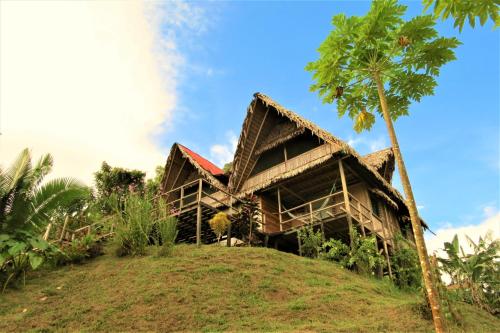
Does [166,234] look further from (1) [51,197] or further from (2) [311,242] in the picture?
(2) [311,242]

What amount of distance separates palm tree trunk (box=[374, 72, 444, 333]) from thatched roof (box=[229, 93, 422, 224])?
8.09 meters

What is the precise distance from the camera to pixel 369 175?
15992 mm

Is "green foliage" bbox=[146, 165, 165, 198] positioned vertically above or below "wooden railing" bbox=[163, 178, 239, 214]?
above

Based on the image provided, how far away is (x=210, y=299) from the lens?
26.7ft

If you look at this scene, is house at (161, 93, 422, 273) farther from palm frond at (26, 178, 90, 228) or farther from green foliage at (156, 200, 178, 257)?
palm frond at (26, 178, 90, 228)

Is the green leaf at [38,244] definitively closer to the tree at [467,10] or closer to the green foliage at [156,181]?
the tree at [467,10]

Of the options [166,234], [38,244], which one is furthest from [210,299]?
[38,244]

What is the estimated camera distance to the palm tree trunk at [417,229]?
486 centimetres

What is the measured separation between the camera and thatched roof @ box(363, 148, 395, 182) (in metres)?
17.3

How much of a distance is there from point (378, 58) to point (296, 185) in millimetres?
10811

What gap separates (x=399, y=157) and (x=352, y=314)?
10.6 feet

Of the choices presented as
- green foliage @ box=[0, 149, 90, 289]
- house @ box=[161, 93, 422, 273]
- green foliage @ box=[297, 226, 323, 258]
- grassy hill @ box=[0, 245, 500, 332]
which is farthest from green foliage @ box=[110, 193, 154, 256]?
green foliage @ box=[297, 226, 323, 258]

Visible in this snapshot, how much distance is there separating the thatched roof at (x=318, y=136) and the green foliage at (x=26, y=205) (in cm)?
821

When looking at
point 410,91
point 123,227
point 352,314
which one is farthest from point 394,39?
point 123,227
